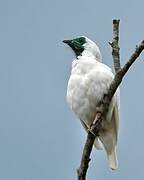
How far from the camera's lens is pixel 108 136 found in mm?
8961

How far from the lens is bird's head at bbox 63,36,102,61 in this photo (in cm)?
Result: 945

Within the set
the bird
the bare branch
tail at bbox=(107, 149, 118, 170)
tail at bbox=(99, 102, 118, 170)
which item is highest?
the bare branch

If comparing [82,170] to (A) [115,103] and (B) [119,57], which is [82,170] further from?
(A) [115,103]

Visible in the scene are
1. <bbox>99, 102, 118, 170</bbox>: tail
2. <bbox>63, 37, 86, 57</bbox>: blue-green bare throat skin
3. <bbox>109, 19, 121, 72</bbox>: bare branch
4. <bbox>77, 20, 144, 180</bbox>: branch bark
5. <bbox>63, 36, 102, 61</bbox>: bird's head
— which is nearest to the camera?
<bbox>77, 20, 144, 180</bbox>: branch bark

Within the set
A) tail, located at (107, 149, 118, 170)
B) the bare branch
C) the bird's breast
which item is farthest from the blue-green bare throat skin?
the bare branch

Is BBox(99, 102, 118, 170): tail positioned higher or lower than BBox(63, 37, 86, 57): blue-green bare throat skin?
lower

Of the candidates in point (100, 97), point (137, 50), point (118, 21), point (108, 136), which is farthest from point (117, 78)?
point (108, 136)

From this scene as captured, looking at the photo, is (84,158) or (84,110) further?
(84,110)

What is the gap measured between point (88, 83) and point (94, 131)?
4.78 feet

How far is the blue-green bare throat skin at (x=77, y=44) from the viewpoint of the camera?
378 inches

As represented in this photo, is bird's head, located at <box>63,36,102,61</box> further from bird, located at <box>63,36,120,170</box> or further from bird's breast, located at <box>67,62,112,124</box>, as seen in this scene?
bird's breast, located at <box>67,62,112,124</box>

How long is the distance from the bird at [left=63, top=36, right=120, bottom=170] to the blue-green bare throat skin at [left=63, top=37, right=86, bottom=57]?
0.67 ft

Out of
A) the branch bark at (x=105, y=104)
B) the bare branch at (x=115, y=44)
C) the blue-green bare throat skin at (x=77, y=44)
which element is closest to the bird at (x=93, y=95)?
the blue-green bare throat skin at (x=77, y=44)

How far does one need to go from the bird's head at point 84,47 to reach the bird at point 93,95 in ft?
0.10
